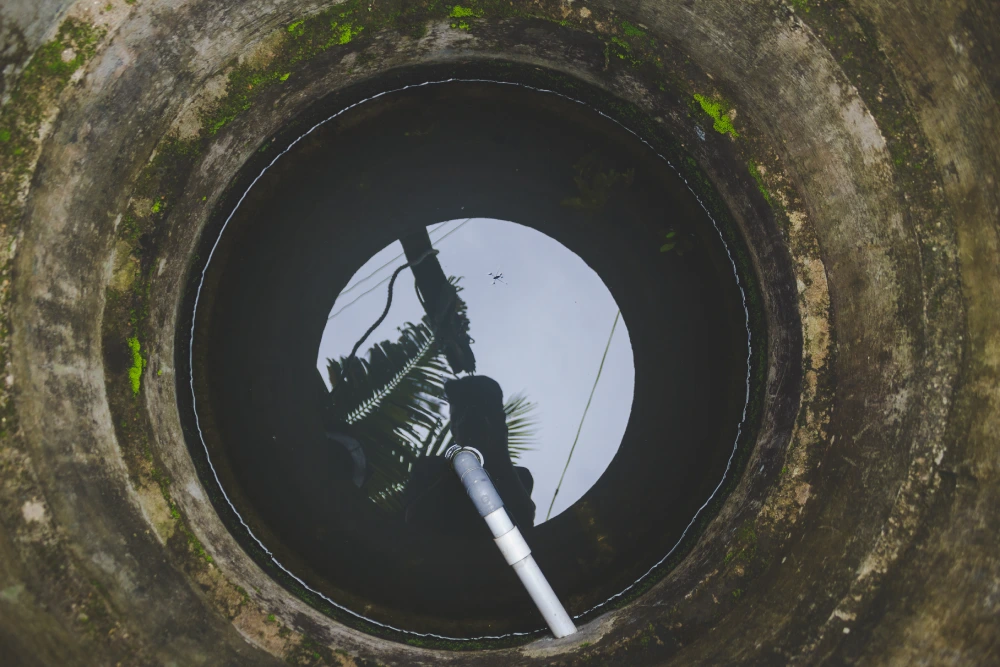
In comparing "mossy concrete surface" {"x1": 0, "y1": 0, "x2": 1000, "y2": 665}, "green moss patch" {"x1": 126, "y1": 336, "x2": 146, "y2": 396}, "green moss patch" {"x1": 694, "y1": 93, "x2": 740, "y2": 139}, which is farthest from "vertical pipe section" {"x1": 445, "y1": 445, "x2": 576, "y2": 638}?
"green moss patch" {"x1": 694, "y1": 93, "x2": 740, "y2": 139}

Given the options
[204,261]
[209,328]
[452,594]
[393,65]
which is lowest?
[452,594]

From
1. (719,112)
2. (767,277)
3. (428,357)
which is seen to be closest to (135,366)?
(428,357)

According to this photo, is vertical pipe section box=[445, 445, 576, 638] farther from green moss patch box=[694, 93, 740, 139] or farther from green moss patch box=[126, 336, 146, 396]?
green moss patch box=[694, 93, 740, 139]

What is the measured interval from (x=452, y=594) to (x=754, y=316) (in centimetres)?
292

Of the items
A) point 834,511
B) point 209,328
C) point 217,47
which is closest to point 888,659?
point 834,511

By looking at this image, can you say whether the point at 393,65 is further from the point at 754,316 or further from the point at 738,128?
the point at 754,316

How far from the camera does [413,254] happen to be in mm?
3719

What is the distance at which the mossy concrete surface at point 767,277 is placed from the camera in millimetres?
2928

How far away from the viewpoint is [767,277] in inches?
137

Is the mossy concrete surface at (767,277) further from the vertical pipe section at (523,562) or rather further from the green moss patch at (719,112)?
the vertical pipe section at (523,562)

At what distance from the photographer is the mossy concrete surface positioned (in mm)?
2928

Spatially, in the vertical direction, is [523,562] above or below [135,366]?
below

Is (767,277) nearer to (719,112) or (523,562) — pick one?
(719,112)

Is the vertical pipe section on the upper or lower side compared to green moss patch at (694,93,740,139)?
lower
